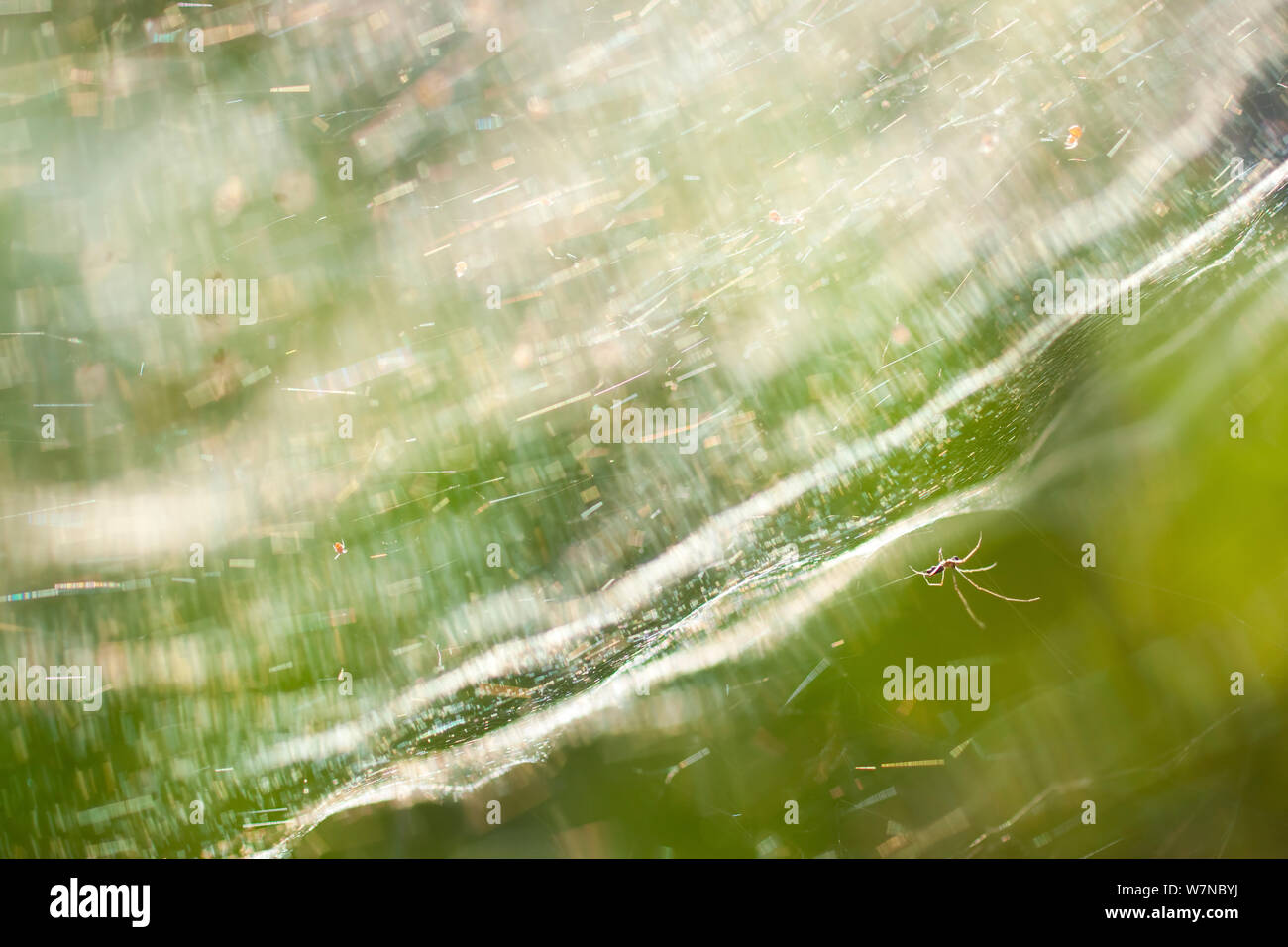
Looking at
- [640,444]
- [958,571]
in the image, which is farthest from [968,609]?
[640,444]

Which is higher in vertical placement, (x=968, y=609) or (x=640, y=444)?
(x=640, y=444)

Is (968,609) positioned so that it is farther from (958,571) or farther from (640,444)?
(640,444)

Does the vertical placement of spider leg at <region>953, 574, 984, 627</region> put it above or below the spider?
below

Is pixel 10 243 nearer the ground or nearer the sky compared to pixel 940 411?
nearer the sky

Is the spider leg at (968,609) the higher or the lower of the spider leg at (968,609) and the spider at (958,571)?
the lower

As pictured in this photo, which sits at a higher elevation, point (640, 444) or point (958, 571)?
point (640, 444)

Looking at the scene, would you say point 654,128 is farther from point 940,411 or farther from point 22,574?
point 22,574

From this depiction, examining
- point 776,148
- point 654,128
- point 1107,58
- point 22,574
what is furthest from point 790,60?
point 22,574
